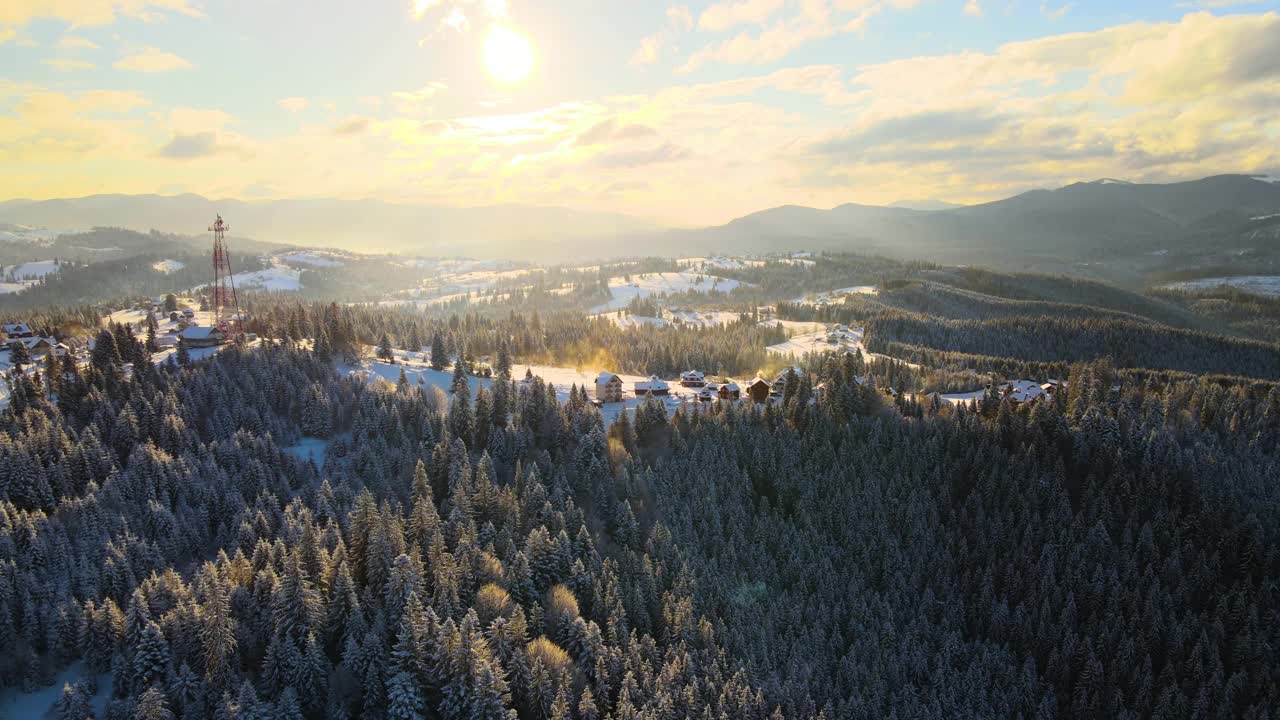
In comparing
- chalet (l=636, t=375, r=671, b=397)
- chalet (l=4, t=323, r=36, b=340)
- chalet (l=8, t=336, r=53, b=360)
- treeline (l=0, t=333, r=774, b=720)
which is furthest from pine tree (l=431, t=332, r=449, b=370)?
chalet (l=4, t=323, r=36, b=340)

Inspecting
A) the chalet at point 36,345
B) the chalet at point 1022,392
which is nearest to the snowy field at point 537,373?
the chalet at point 36,345

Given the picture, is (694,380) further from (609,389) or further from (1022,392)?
(1022,392)

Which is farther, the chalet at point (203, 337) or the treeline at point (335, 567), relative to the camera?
the chalet at point (203, 337)

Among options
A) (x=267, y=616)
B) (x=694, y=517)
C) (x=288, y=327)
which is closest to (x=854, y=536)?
(x=694, y=517)

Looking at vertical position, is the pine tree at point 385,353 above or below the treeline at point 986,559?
above

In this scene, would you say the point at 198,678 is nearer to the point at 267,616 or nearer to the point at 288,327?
the point at 267,616

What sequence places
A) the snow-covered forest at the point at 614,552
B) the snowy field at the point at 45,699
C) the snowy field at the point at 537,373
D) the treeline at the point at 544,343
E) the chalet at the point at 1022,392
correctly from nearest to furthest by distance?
1. the snowy field at the point at 45,699
2. the snow-covered forest at the point at 614,552
3. the snowy field at the point at 537,373
4. the chalet at the point at 1022,392
5. the treeline at the point at 544,343

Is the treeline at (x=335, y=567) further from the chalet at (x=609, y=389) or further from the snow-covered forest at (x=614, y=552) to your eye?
the chalet at (x=609, y=389)
